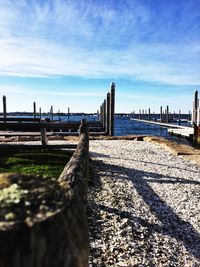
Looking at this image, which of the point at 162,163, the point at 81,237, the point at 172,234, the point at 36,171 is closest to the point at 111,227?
the point at 172,234

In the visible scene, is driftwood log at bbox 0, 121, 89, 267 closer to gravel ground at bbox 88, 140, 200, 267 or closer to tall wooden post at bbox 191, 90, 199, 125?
gravel ground at bbox 88, 140, 200, 267

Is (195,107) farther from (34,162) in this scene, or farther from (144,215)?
(144,215)

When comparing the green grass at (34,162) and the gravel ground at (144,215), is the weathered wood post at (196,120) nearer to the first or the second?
the gravel ground at (144,215)

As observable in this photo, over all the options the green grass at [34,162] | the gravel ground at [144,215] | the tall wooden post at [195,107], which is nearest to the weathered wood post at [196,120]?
the tall wooden post at [195,107]

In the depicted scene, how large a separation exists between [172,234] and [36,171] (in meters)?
3.73

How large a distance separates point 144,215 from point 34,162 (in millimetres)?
4013

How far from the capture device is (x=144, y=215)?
5547 millimetres

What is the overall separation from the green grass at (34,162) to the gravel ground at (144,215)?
988 mm

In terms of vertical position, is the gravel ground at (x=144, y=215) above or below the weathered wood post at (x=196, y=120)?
below

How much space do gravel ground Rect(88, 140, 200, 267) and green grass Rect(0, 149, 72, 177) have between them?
988 mm

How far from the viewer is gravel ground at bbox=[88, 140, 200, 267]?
4.09 metres

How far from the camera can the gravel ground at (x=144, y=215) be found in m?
4.09

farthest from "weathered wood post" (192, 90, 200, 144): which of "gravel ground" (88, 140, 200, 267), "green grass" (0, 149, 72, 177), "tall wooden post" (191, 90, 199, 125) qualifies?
"green grass" (0, 149, 72, 177)

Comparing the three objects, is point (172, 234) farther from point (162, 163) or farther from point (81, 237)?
point (162, 163)
